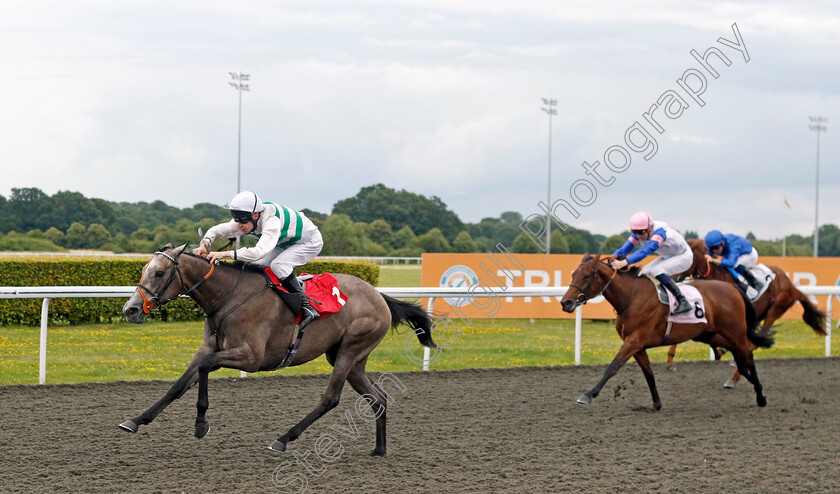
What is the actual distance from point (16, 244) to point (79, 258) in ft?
3.70

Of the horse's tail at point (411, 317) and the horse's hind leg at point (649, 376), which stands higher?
the horse's tail at point (411, 317)

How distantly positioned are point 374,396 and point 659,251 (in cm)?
341

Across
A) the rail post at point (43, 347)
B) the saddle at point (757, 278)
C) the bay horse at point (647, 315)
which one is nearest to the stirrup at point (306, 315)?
the bay horse at point (647, 315)

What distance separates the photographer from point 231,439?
15.7 ft

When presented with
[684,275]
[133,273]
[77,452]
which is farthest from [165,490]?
[133,273]

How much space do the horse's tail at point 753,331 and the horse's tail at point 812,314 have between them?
5.44 ft

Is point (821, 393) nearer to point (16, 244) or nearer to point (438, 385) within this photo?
point (438, 385)

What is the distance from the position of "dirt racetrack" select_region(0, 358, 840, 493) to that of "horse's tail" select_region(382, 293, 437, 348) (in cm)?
64

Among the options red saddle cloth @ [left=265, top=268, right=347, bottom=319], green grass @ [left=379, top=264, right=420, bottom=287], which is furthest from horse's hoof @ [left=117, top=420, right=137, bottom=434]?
green grass @ [left=379, top=264, right=420, bottom=287]

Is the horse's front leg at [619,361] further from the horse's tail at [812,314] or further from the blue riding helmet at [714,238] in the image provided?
the horse's tail at [812,314]

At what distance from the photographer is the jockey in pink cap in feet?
21.5

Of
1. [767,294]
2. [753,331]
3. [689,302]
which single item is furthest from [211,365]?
[767,294]

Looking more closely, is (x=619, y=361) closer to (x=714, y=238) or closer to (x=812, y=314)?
(x=714, y=238)

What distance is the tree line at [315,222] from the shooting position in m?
10.4
